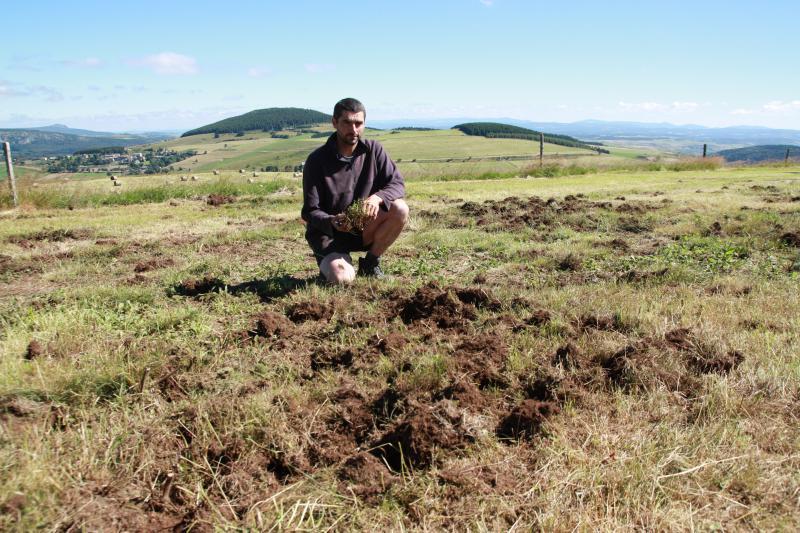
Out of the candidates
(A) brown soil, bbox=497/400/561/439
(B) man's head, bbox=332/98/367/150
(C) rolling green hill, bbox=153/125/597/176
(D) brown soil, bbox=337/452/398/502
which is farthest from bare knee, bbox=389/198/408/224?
(C) rolling green hill, bbox=153/125/597/176

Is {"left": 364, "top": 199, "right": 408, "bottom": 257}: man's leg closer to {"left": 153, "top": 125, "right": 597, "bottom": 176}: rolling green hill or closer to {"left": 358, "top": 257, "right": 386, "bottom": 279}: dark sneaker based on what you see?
{"left": 358, "top": 257, "right": 386, "bottom": 279}: dark sneaker

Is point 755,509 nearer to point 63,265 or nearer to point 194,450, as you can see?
point 194,450

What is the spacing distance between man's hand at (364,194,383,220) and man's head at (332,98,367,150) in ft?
1.84

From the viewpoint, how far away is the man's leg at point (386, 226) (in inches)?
203

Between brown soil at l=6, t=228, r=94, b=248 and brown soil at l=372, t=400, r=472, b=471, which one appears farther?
brown soil at l=6, t=228, r=94, b=248

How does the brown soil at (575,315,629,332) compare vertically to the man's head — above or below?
below

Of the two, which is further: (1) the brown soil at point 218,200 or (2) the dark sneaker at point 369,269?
(1) the brown soil at point 218,200

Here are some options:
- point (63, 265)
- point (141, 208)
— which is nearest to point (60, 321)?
point (63, 265)

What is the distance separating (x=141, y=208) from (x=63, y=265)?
21.2ft

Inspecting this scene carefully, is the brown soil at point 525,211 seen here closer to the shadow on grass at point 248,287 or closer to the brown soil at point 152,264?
the shadow on grass at point 248,287

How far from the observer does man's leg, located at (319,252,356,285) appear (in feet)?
16.0

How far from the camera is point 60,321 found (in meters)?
3.80

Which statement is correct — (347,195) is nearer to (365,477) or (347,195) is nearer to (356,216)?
(356,216)

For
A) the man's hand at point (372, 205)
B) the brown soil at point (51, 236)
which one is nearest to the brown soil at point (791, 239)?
the man's hand at point (372, 205)
